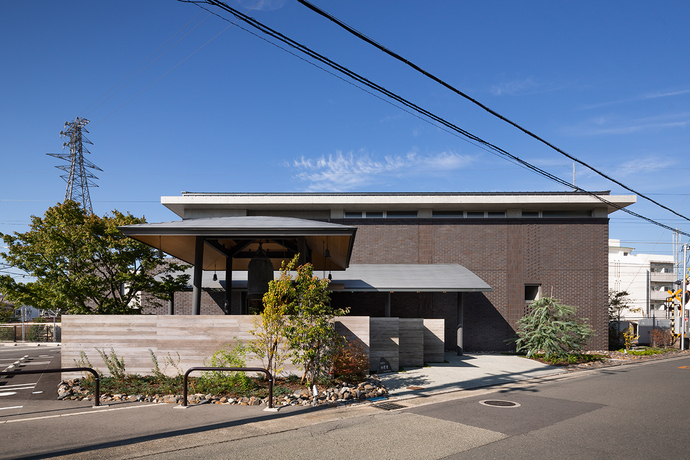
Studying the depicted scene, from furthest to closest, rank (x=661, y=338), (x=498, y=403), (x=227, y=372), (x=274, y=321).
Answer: (x=661, y=338), (x=227, y=372), (x=274, y=321), (x=498, y=403)

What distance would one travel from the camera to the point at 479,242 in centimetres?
2323

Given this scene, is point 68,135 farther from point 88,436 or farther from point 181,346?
point 88,436

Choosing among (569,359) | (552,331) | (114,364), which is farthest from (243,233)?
(569,359)

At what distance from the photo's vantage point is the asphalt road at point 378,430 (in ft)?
21.1

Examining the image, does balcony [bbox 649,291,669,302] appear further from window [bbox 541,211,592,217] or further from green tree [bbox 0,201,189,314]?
green tree [bbox 0,201,189,314]

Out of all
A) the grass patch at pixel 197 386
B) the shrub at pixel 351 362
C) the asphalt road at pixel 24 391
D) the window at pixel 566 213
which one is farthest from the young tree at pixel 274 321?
the window at pixel 566 213

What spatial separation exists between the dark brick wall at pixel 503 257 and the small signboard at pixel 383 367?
8808 millimetres

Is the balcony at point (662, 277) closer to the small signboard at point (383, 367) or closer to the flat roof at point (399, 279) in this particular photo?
the flat roof at point (399, 279)

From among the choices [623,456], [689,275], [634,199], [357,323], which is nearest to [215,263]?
[357,323]

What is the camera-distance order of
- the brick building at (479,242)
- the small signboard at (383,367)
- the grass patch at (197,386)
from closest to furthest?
the grass patch at (197,386) → the small signboard at (383,367) → the brick building at (479,242)

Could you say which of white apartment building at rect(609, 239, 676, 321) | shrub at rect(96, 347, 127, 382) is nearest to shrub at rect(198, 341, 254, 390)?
shrub at rect(96, 347, 127, 382)

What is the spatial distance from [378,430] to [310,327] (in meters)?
3.14

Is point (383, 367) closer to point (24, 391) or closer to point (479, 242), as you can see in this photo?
point (24, 391)

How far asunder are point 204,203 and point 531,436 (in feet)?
63.9
